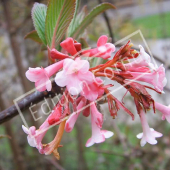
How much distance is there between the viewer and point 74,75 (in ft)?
1.97

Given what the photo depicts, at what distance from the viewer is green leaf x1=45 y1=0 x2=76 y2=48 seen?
2.49 feet

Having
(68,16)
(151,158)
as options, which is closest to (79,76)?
(68,16)

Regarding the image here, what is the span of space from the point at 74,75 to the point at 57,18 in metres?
0.28

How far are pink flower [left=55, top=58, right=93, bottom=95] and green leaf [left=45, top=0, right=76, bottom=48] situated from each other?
23 cm

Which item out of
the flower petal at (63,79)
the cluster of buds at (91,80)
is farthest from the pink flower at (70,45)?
the flower petal at (63,79)

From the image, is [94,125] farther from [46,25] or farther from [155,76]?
[46,25]

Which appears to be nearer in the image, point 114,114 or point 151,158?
point 114,114

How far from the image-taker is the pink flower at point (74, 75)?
588 mm

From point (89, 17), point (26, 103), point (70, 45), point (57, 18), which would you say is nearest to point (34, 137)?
point (26, 103)

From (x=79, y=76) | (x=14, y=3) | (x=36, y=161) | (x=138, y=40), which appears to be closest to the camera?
(x=79, y=76)

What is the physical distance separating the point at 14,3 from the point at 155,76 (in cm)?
209

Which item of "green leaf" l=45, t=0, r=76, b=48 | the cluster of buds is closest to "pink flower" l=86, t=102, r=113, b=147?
the cluster of buds

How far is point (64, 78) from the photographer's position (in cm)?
59

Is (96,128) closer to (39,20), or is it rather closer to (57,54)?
(57,54)
